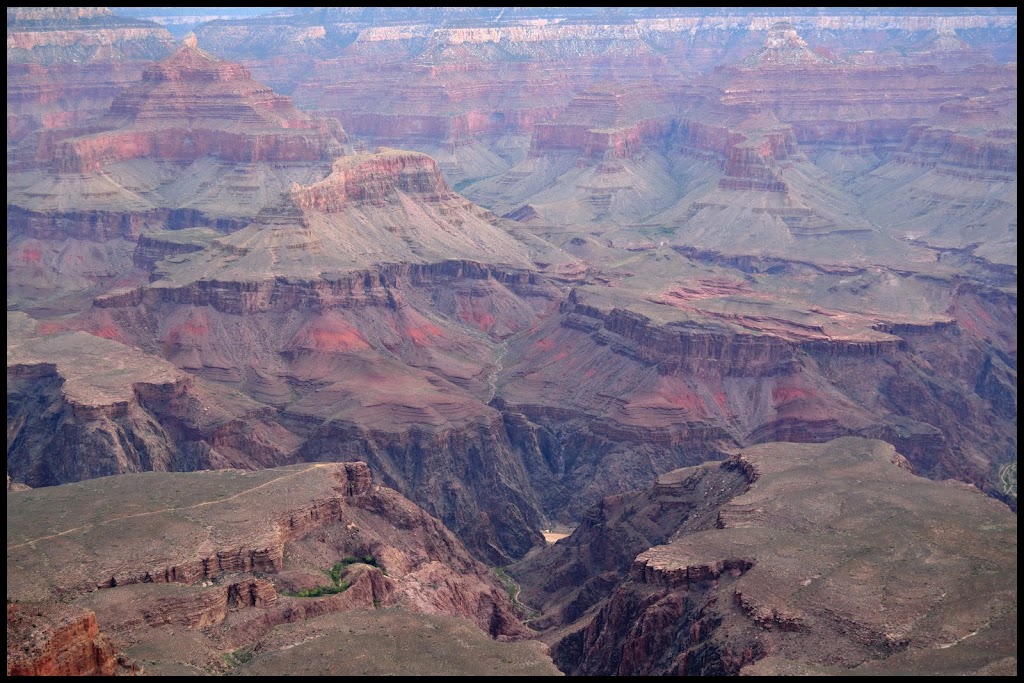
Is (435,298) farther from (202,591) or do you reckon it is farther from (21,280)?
(202,591)

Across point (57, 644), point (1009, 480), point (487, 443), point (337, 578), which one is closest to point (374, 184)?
point (487, 443)

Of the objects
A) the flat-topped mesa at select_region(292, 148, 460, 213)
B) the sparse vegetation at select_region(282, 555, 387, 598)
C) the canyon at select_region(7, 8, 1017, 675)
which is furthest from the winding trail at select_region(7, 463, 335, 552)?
the flat-topped mesa at select_region(292, 148, 460, 213)

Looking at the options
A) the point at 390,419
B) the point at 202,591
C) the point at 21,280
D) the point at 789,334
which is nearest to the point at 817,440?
the point at 789,334

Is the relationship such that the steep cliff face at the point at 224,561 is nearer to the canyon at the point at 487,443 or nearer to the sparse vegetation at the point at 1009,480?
the canyon at the point at 487,443

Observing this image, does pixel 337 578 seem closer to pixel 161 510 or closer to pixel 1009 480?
pixel 161 510

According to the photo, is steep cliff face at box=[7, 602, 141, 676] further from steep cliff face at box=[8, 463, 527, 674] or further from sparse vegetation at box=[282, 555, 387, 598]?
sparse vegetation at box=[282, 555, 387, 598]
